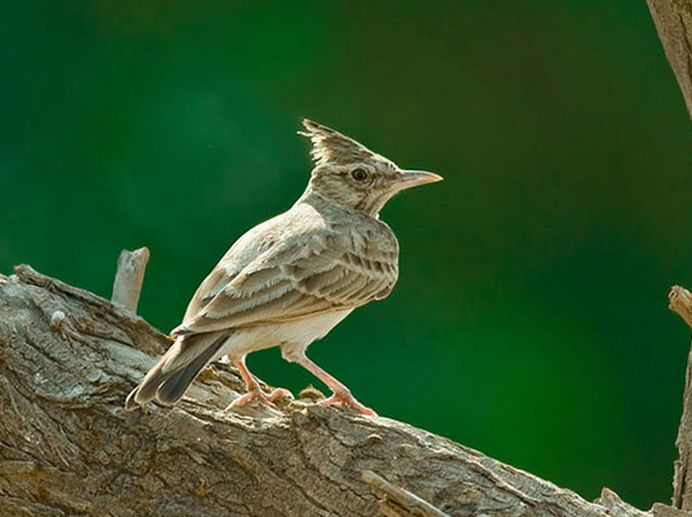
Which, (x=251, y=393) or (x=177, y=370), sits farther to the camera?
(x=251, y=393)

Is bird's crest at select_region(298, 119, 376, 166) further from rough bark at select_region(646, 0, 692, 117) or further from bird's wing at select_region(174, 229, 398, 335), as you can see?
rough bark at select_region(646, 0, 692, 117)

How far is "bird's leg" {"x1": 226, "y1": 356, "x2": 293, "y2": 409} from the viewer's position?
355 cm

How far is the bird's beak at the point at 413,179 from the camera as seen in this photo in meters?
4.27

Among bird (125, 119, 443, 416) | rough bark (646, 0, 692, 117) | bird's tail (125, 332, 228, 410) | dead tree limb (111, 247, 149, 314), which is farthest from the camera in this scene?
dead tree limb (111, 247, 149, 314)

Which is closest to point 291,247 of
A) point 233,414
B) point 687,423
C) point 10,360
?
point 233,414

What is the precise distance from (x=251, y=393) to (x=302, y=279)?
0.36 m

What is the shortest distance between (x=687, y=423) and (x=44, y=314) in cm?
179

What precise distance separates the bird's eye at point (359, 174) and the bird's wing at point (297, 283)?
0.89 ft

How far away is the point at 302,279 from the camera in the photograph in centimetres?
371

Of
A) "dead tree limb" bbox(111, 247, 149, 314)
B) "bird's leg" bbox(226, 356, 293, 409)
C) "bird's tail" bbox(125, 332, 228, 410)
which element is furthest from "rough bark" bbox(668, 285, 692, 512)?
"dead tree limb" bbox(111, 247, 149, 314)

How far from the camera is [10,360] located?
3.26 meters

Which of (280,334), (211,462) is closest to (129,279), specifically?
(280,334)

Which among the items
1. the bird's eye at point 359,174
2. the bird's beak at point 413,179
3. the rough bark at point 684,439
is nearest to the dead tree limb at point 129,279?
the bird's eye at point 359,174

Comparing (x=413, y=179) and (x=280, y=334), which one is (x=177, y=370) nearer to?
(x=280, y=334)
